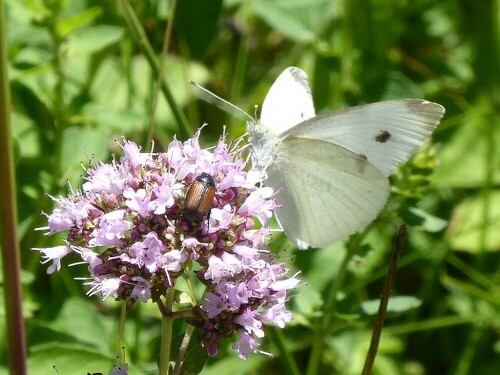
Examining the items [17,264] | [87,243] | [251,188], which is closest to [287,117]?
[251,188]

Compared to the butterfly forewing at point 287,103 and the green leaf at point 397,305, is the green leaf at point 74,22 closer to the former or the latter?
the butterfly forewing at point 287,103

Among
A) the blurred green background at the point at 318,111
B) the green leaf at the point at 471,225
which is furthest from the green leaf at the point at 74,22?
the green leaf at the point at 471,225

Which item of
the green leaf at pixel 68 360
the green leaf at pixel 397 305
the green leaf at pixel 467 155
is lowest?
the green leaf at pixel 467 155

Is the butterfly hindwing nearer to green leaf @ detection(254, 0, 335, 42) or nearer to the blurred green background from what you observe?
the blurred green background

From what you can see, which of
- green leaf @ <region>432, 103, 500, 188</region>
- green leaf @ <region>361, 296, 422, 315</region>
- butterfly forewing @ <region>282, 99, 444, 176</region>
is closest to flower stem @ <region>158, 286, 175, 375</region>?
butterfly forewing @ <region>282, 99, 444, 176</region>

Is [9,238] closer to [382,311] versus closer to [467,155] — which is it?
[382,311]

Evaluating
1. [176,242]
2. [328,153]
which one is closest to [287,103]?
[328,153]
